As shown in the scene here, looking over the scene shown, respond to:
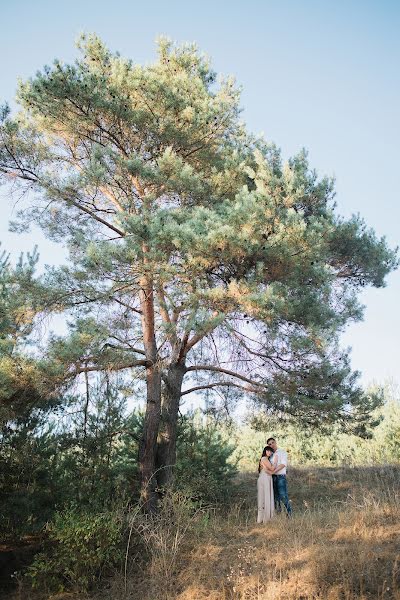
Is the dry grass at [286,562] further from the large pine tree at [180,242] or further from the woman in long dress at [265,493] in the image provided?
the large pine tree at [180,242]

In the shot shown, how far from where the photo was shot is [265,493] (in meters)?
8.91

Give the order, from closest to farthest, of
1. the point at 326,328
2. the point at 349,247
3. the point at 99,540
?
1. the point at 99,540
2. the point at 326,328
3. the point at 349,247

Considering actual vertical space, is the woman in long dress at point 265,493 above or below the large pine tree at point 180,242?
below

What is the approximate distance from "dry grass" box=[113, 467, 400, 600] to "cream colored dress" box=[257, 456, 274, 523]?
0.24 meters

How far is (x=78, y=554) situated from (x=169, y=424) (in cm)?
319

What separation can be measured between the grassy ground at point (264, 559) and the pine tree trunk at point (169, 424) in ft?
4.13

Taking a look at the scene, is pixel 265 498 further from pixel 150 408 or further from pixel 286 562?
pixel 286 562

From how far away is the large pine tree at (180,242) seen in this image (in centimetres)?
824

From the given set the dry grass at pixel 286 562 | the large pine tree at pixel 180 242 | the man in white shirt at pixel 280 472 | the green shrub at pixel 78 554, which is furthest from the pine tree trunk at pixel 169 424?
the green shrub at pixel 78 554

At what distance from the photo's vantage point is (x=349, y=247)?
10.3 meters

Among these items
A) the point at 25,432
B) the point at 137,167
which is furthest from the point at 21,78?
the point at 25,432

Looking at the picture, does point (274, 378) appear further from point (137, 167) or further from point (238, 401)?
point (137, 167)

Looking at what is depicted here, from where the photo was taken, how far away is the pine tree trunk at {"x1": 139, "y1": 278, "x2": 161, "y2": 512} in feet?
29.2

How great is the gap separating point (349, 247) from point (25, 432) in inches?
267
